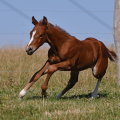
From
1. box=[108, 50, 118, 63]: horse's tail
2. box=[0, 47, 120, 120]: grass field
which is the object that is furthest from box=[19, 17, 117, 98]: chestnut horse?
box=[108, 50, 118, 63]: horse's tail

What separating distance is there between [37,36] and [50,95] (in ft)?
6.06

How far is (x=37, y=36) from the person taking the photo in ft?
15.7

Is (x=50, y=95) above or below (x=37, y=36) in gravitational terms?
below

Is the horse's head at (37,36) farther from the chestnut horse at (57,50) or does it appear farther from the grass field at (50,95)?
the grass field at (50,95)

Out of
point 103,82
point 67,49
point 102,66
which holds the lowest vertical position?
point 103,82

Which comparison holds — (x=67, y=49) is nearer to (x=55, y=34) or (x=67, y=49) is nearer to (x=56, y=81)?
(x=55, y=34)

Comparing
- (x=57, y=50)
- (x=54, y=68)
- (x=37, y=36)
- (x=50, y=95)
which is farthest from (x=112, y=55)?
(x=37, y=36)

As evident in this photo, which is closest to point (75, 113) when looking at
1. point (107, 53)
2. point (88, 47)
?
point (88, 47)

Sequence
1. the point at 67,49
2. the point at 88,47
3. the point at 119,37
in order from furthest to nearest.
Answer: the point at 119,37 → the point at 88,47 → the point at 67,49

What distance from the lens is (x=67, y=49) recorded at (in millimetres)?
5133

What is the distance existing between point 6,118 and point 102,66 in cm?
303

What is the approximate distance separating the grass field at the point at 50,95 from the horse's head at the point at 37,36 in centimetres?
91

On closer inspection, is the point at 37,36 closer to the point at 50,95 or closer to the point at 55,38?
the point at 55,38

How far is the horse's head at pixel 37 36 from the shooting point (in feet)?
15.4
